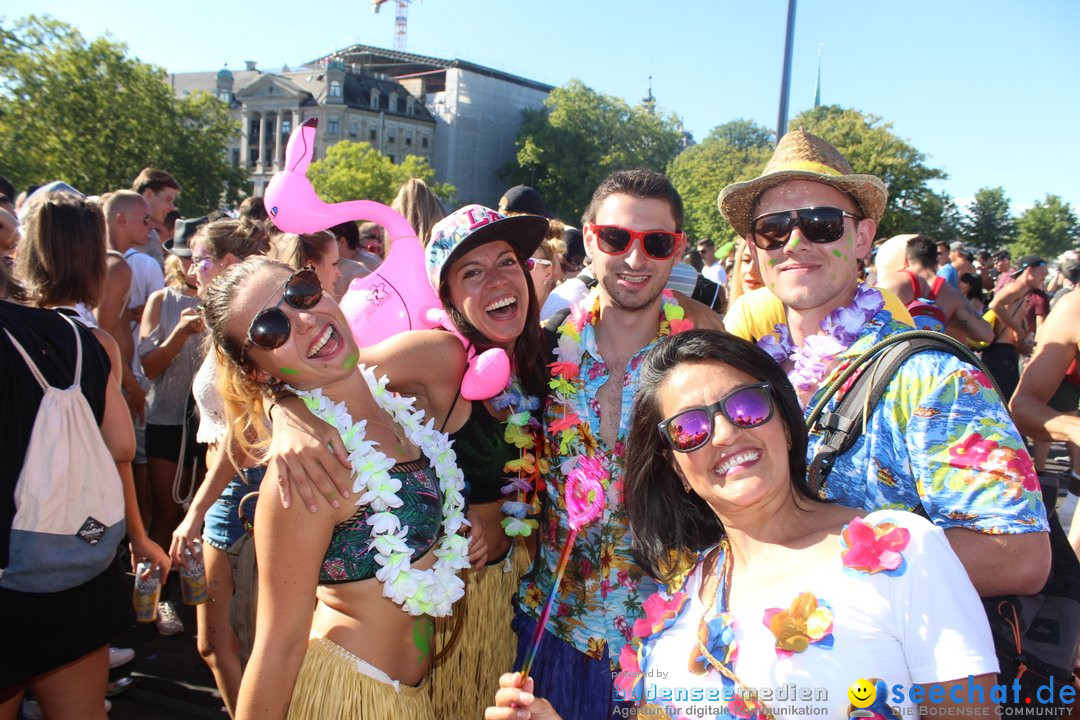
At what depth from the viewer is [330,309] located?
2111 mm

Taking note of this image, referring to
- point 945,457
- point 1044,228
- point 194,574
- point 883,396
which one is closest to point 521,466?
point 883,396

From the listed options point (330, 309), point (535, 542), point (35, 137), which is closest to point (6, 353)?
point (330, 309)

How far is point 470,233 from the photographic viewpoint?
2.61m

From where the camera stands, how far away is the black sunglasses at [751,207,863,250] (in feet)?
7.20

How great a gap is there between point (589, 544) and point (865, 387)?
1.05 metres

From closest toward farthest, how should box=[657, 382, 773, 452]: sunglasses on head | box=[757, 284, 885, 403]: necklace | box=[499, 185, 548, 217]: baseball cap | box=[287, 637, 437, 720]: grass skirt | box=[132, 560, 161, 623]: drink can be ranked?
box=[657, 382, 773, 452]: sunglasses on head → box=[287, 637, 437, 720]: grass skirt → box=[757, 284, 885, 403]: necklace → box=[132, 560, 161, 623]: drink can → box=[499, 185, 548, 217]: baseball cap

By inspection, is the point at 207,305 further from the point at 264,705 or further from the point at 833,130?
the point at 833,130

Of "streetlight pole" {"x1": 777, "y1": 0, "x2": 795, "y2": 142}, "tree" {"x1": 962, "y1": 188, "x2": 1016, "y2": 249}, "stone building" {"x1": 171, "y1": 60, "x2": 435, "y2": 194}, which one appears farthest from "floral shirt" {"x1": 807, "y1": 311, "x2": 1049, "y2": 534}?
"stone building" {"x1": 171, "y1": 60, "x2": 435, "y2": 194}

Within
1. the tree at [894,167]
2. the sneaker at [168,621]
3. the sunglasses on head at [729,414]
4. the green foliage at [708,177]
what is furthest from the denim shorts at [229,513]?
the green foliage at [708,177]

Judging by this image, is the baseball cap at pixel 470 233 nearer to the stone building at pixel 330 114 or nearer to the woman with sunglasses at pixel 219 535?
the woman with sunglasses at pixel 219 535

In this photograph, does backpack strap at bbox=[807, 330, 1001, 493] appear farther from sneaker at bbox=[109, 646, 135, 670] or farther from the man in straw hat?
sneaker at bbox=[109, 646, 135, 670]

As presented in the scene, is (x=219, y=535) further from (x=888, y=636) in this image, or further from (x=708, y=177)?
(x=708, y=177)

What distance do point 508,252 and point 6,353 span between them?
5.60 ft

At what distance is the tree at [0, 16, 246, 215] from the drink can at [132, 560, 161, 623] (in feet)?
116
